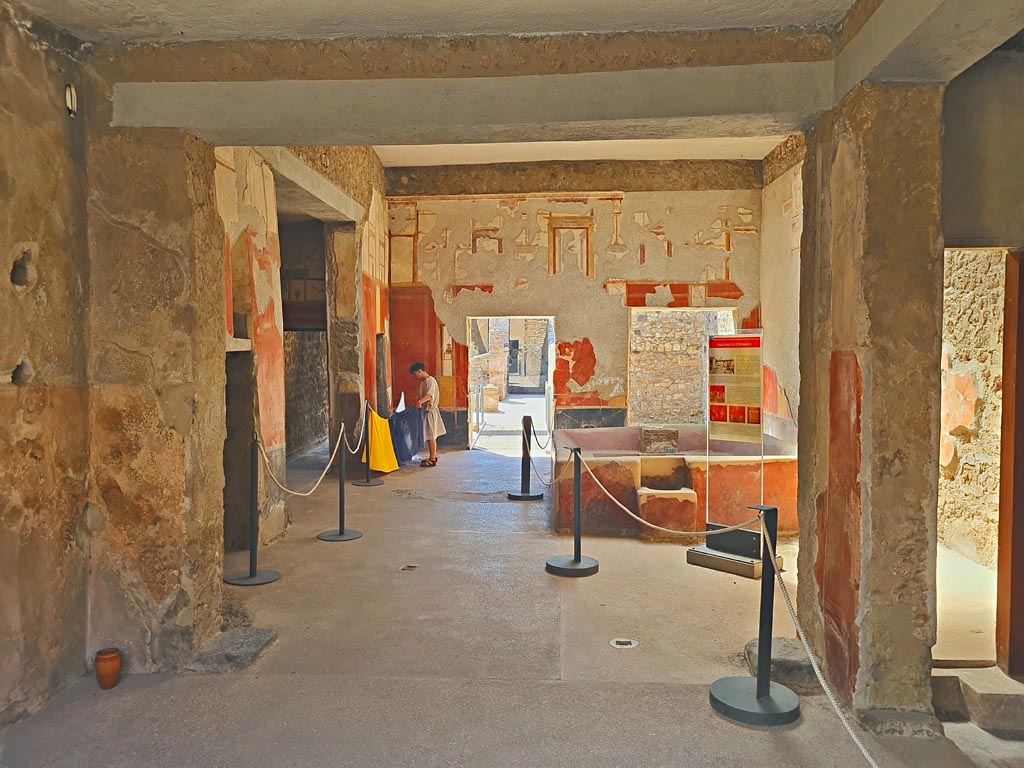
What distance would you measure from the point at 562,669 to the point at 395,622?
3.72 ft

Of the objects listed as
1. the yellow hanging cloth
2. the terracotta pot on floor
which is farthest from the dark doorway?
the yellow hanging cloth

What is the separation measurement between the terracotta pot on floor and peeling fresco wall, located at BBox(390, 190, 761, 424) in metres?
8.44

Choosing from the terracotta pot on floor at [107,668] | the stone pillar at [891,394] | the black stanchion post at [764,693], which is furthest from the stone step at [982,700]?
the terracotta pot on floor at [107,668]

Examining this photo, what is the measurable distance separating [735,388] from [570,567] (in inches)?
70.7

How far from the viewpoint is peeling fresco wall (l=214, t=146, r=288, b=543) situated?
5.49 meters

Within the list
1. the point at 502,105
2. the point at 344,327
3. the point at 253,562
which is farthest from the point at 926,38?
the point at 344,327

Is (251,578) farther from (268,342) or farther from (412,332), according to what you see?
(412,332)

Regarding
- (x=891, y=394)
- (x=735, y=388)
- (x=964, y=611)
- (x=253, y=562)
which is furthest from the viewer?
(x=735, y=388)

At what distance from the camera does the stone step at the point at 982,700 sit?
3.15 metres

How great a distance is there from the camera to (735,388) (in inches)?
217

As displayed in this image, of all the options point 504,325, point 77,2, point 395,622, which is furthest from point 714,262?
point 504,325

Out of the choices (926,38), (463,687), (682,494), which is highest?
(926,38)

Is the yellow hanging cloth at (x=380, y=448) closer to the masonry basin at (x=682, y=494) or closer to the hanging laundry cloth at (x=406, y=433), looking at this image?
the hanging laundry cloth at (x=406, y=433)

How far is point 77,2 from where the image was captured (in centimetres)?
305
